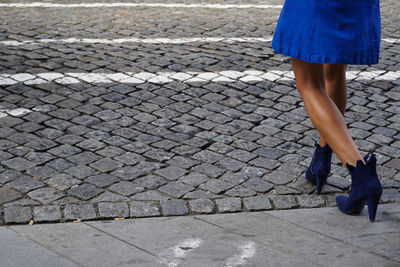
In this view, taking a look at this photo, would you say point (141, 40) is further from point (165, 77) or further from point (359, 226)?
point (359, 226)

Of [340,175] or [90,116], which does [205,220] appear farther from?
[90,116]

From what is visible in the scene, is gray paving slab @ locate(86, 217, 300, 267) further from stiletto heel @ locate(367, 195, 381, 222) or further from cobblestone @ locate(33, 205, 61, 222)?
stiletto heel @ locate(367, 195, 381, 222)

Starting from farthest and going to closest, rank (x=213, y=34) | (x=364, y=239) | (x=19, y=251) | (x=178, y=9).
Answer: (x=178, y=9) < (x=213, y=34) < (x=364, y=239) < (x=19, y=251)

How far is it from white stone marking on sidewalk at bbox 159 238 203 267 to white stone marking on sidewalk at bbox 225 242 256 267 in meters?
0.20

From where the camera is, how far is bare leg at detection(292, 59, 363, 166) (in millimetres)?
3148

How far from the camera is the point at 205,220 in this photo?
3328mm

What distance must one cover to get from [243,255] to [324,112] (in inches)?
32.2

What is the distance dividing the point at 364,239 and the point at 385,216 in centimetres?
34

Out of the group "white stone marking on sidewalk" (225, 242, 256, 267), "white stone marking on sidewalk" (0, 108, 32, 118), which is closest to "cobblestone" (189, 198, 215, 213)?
"white stone marking on sidewalk" (225, 242, 256, 267)

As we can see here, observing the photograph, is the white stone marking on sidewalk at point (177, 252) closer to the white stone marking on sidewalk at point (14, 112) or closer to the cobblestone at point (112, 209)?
the cobblestone at point (112, 209)

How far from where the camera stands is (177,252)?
297cm

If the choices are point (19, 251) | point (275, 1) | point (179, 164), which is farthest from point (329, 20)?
point (275, 1)

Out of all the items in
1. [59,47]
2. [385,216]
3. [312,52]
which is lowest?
[385,216]

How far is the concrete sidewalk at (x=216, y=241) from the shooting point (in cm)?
289
